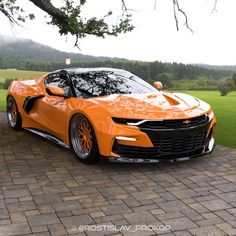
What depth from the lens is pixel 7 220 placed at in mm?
3818

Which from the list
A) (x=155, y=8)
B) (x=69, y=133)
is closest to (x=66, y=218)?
(x=69, y=133)

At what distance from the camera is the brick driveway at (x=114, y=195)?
12.1 feet

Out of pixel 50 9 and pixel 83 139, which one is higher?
pixel 50 9

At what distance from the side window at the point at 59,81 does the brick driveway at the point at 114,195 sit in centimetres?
103

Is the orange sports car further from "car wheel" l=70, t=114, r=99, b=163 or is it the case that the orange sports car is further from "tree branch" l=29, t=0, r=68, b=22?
"tree branch" l=29, t=0, r=68, b=22

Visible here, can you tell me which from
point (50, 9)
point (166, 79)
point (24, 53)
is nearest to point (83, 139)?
point (50, 9)

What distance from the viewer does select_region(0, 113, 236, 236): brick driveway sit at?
146 inches

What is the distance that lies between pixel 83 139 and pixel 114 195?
58.8 inches

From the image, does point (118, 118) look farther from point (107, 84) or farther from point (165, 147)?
point (107, 84)

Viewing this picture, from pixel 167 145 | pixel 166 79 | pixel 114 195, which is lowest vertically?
pixel 114 195

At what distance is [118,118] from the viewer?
5281mm

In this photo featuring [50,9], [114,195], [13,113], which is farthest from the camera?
[50,9]

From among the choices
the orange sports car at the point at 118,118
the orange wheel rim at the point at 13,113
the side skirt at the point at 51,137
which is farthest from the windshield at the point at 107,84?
the orange wheel rim at the point at 13,113

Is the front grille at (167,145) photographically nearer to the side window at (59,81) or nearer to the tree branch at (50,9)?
the side window at (59,81)
